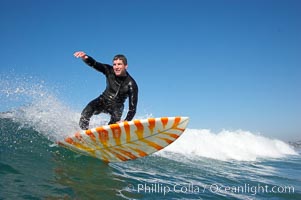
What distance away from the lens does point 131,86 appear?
21.0 feet

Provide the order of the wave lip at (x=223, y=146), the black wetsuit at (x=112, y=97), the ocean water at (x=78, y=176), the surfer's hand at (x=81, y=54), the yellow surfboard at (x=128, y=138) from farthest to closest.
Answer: the wave lip at (x=223, y=146) → the black wetsuit at (x=112, y=97) → the surfer's hand at (x=81, y=54) → the yellow surfboard at (x=128, y=138) → the ocean water at (x=78, y=176)

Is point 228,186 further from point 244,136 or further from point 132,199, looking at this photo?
point 244,136

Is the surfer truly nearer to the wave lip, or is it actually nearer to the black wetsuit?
the black wetsuit

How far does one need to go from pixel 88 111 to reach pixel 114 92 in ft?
2.58

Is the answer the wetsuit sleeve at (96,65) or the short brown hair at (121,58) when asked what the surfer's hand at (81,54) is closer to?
the wetsuit sleeve at (96,65)

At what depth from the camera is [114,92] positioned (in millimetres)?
6562

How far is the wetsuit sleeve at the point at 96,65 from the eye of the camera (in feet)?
21.0

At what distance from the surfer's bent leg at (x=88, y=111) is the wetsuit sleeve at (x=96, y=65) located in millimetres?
720

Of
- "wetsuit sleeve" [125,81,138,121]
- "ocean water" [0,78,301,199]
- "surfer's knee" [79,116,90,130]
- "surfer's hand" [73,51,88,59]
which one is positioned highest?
"surfer's hand" [73,51,88,59]

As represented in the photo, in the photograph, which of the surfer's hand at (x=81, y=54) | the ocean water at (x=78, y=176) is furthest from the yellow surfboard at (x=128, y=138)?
the surfer's hand at (x=81, y=54)

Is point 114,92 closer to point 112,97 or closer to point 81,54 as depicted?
point 112,97

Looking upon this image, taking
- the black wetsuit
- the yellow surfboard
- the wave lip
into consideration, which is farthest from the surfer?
the wave lip

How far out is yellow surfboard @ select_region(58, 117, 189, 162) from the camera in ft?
18.8

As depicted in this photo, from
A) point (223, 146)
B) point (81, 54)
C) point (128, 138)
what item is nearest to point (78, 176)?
point (128, 138)
